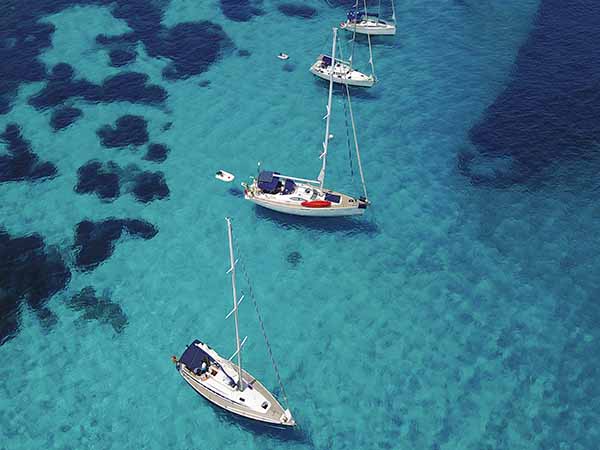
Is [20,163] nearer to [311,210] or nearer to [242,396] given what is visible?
[311,210]

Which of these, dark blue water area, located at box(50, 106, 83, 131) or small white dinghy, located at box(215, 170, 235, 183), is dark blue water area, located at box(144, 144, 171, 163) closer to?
small white dinghy, located at box(215, 170, 235, 183)

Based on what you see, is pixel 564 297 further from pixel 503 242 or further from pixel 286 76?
pixel 286 76

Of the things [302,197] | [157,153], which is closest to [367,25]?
[302,197]

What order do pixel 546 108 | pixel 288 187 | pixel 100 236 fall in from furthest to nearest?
pixel 546 108
pixel 288 187
pixel 100 236

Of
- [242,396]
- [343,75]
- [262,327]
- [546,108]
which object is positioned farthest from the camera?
[343,75]

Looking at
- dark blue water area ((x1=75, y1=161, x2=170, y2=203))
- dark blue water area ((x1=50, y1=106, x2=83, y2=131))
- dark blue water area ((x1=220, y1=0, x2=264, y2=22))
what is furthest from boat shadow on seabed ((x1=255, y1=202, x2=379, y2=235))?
dark blue water area ((x1=220, y1=0, x2=264, y2=22))

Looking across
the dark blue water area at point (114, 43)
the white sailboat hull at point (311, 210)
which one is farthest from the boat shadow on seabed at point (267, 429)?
the dark blue water area at point (114, 43)
